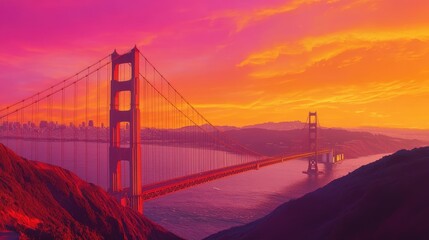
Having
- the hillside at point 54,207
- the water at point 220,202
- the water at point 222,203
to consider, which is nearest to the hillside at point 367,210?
the hillside at point 54,207

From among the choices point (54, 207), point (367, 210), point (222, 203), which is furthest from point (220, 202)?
point (367, 210)

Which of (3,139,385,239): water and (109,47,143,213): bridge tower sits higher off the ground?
(109,47,143,213): bridge tower

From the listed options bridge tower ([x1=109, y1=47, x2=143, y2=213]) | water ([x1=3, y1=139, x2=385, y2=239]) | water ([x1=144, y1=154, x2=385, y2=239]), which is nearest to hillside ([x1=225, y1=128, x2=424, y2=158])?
water ([x1=3, y1=139, x2=385, y2=239])

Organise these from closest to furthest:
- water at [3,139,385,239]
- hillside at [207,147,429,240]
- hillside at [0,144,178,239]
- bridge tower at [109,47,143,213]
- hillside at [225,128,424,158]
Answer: hillside at [207,147,429,240]
hillside at [0,144,178,239]
bridge tower at [109,47,143,213]
water at [3,139,385,239]
hillside at [225,128,424,158]

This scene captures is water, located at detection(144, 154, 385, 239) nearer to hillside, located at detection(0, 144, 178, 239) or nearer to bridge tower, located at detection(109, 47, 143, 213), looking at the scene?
bridge tower, located at detection(109, 47, 143, 213)

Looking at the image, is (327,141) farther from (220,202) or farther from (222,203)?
(222,203)

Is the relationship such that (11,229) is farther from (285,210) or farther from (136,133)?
(136,133)

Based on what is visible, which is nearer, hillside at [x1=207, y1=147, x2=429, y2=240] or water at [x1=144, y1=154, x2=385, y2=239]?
hillside at [x1=207, y1=147, x2=429, y2=240]

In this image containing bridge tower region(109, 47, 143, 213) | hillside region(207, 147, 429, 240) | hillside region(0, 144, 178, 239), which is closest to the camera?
hillside region(207, 147, 429, 240)
